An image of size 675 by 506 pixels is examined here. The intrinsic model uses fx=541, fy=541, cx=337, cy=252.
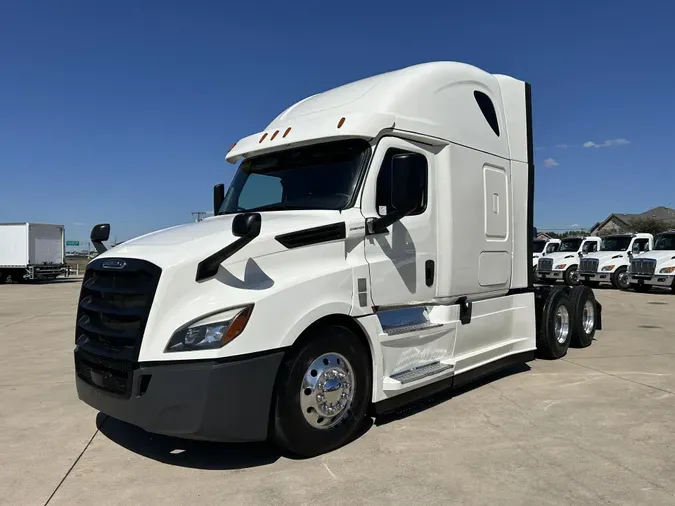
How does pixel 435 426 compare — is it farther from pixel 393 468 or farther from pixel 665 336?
pixel 665 336

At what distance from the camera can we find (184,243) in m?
3.92

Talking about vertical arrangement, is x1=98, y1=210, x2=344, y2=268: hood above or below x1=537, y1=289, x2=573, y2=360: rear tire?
above

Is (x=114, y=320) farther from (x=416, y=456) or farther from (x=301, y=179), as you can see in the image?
(x=416, y=456)

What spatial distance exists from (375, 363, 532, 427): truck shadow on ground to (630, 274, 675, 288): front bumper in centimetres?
1521

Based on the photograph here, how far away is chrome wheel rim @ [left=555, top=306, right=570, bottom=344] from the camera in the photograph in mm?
7731

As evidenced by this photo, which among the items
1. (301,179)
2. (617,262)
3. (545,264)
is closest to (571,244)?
(545,264)

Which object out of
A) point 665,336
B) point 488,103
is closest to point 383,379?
point 488,103

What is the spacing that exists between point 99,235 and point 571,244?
79.9ft

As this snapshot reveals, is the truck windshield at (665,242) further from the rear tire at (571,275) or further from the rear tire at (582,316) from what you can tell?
the rear tire at (582,316)

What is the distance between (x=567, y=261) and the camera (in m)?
24.3

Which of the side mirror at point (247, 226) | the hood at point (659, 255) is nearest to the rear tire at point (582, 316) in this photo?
the side mirror at point (247, 226)

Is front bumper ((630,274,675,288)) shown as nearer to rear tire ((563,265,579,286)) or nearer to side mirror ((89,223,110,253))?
rear tire ((563,265,579,286))

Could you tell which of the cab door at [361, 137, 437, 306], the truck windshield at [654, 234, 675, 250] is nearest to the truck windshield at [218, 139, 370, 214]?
the cab door at [361, 137, 437, 306]

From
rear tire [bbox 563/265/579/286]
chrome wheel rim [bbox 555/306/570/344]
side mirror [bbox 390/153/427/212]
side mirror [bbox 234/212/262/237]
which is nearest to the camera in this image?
side mirror [bbox 234/212/262/237]
